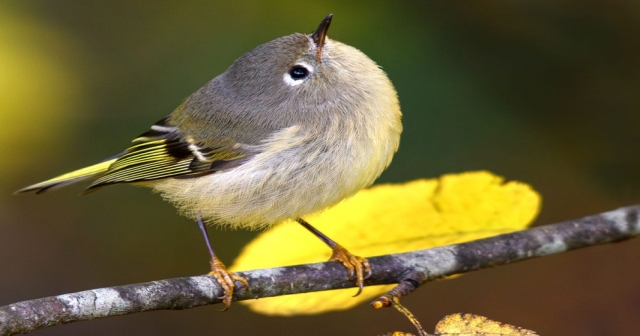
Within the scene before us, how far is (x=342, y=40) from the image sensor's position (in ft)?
8.41

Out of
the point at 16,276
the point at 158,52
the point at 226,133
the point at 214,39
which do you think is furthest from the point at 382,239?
the point at 158,52

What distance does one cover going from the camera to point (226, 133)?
1721 mm

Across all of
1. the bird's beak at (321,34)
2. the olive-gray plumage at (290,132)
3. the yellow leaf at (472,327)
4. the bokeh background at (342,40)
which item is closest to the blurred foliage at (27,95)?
the bokeh background at (342,40)

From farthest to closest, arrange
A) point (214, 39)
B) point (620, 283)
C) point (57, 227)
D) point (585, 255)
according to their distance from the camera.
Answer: point (214, 39)
point (57, 227)
point (585, 255)
point (620, 283)

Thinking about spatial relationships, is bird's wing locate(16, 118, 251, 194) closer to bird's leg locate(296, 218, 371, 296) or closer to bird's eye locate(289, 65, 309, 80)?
bird's eye locate(289, 65, 309, 80)

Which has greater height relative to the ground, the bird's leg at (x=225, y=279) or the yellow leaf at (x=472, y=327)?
the yellow leaf at (x=472, y=327)

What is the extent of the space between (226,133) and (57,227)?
1080 millimetres

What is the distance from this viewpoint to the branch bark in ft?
3.64

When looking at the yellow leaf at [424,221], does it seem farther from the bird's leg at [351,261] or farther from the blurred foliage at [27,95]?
the blurred foliage at [27,95]

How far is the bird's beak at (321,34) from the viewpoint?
159cm

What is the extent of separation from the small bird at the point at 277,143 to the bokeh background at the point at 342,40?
515 millimetres

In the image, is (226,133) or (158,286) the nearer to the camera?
(158,286)

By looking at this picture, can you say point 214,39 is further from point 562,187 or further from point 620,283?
point 620,283

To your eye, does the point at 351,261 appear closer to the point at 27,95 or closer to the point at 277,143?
the point at 277,143
